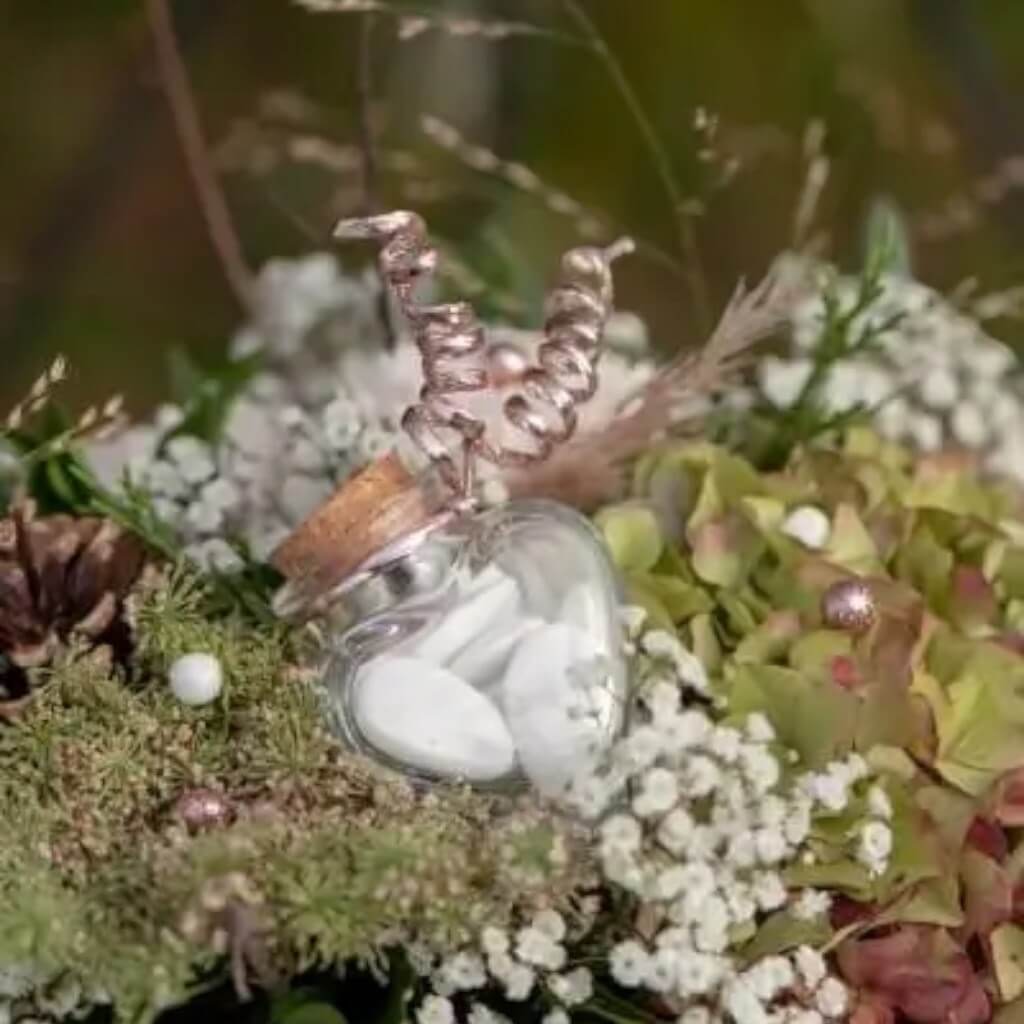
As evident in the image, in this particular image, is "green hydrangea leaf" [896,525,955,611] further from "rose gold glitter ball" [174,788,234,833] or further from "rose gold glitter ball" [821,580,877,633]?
"rose gold glitter ball" [174,788,234,833]

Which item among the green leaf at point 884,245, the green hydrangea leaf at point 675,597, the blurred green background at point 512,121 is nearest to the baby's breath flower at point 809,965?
the green hydrangea leaf at point 675,597

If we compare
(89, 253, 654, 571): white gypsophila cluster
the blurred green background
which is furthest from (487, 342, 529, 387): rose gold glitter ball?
the blurred green background

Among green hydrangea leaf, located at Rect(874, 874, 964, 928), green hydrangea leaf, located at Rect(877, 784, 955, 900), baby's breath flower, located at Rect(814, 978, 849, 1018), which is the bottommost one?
baby's breath flower, located at Rect(814, 978, 849, 1018)

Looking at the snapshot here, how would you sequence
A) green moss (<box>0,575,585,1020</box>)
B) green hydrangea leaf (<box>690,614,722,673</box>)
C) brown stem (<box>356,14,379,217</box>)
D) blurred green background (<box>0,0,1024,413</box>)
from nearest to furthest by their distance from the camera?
green moss (<box>0,575,585,1020</box>) → green hydrangea leaf (<box>690,614,722,673</box>) → brown stem (<box>356,14,379,217</box>) → blurred green background (<box>0,0,1024,413</box>)

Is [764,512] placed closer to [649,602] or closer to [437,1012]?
[649,602]

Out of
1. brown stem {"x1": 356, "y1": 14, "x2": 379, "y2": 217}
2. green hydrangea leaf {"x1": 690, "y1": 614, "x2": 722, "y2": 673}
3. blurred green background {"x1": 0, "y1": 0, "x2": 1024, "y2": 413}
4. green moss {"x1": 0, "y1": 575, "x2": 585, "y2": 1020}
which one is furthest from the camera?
blurred green background {"x1": 0, "y1": 0, "x2": 1024, "y2": 413}

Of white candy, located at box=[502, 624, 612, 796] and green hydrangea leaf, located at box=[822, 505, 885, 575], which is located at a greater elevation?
white candy, located at box=[502, 624, 612, 796]

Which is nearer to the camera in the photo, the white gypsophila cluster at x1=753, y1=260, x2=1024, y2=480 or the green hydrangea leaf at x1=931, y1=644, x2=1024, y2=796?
the green hydrangea leaf at x1=931, y1=644, x2=1024, y2=796
